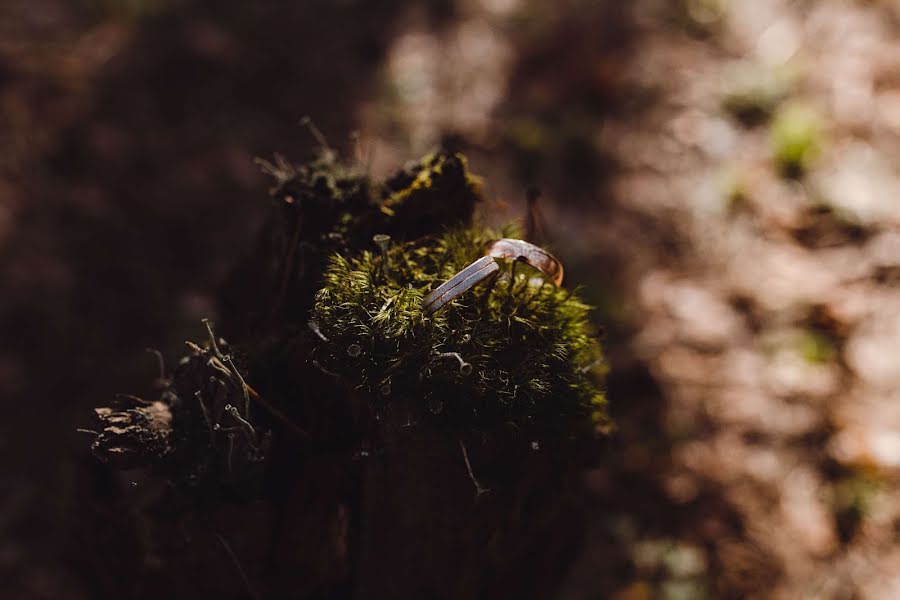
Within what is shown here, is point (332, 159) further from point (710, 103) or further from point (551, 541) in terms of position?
point (710, 103)

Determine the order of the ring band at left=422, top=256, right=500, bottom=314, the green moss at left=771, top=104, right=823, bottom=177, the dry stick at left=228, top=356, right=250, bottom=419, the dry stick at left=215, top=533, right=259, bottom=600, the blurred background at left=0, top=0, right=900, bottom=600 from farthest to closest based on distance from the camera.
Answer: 1. the green moss at left=771, top=104, right=823, bottom=177
2. the blurred background at left=0, top=0, right=900, bottom=600
3. the dry stick at left=215, top=533, right=259, bottom=600
4. the dry stick at left=228, top=356, right=250, bottom=419
5. the ring band at left=422, top=256, right=500, bottom=314

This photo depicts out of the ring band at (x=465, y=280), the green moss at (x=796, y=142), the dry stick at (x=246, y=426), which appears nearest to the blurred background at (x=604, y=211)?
the green moss at (x=796, y=142)

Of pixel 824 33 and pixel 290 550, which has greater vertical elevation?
pixel 824 33

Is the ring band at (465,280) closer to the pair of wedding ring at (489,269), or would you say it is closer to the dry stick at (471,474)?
the pair of wedding ring at (489,269)

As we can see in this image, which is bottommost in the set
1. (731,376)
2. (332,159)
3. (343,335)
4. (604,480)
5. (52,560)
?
(52,560)

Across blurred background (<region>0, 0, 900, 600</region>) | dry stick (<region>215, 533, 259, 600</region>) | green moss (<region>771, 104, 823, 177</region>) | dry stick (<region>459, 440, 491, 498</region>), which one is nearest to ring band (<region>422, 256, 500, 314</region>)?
dry stick (<region>459, 440, 491, 498</region>)

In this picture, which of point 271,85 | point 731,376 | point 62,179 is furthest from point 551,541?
point 271,85

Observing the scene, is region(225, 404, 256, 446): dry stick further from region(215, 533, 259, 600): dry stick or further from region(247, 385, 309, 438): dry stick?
region(215, 533, 259, 600): dry stick
